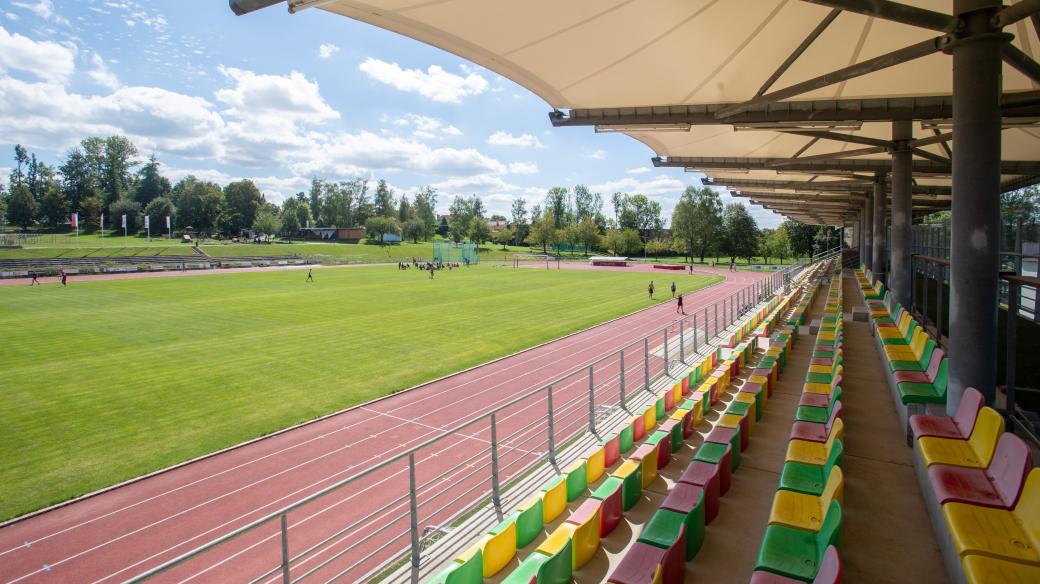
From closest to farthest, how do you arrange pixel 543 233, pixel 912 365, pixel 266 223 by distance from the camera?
pixel 912 365, pixel 266 223, pixel 543 233

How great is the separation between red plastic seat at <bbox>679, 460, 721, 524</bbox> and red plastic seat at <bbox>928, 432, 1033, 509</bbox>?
1.82 metres

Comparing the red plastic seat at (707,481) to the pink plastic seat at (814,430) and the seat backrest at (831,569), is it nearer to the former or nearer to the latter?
the pink plastic seat at (814,430)

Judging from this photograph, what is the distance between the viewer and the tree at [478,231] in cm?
12862

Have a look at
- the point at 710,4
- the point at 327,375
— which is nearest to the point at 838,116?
the point at 710,4

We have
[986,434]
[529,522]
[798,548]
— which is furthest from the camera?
[529,522]

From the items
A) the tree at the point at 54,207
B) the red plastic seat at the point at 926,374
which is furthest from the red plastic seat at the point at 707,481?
the tree at the point at 54,207

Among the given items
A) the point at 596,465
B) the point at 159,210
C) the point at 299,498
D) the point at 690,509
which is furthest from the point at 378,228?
the point at 690,509

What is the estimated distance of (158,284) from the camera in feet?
147

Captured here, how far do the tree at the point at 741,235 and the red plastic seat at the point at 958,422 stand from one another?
95519 millimetres

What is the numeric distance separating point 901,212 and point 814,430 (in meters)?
10.3

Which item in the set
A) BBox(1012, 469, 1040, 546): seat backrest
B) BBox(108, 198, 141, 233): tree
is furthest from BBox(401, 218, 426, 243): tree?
BBox(1012, 469, 1040, 546): seat backrest

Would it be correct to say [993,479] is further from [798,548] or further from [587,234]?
[587,234]

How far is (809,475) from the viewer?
208 inches

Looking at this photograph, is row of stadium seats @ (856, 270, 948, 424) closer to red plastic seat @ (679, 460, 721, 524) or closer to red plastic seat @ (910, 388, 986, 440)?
red plastic seat @ (910, 388, 986, 440)
